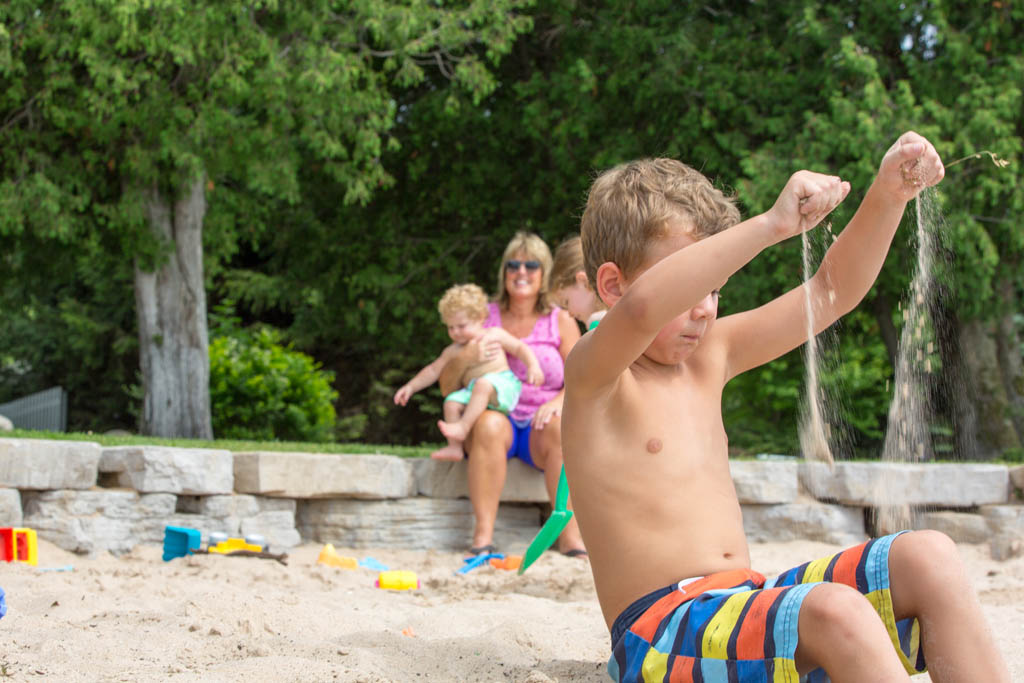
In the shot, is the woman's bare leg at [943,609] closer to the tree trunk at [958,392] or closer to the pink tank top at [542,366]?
the pink tank top at [542,366]

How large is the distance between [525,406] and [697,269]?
3558 millimetres

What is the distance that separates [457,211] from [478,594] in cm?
870

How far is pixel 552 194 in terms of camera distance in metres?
11.4

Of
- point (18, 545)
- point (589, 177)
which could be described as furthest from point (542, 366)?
point (18, 545)

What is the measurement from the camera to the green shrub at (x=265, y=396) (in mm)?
10109

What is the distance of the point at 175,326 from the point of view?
873cm

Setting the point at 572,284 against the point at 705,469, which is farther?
the point at 572,284

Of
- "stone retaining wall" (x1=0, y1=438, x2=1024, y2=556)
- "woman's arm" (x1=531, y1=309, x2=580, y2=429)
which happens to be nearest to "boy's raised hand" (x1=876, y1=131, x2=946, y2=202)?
"woman's arm" (x1=531, y1=309, x2=580, y2=429)

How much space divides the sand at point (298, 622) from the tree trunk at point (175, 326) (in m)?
4.13

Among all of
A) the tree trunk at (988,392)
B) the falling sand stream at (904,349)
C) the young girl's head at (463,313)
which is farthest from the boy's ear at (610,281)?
the tree trunk at (988,392)

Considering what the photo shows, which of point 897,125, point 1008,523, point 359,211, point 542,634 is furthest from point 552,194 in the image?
point 542,634

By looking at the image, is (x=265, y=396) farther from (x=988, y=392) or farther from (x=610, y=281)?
(x=610, y=281)

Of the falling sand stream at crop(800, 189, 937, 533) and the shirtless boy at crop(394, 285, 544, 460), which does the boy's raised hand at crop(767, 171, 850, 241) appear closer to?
the falling sand stream at crop(800, 189, 937, 533)

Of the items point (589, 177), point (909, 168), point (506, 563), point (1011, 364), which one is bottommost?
point (506, 563)
